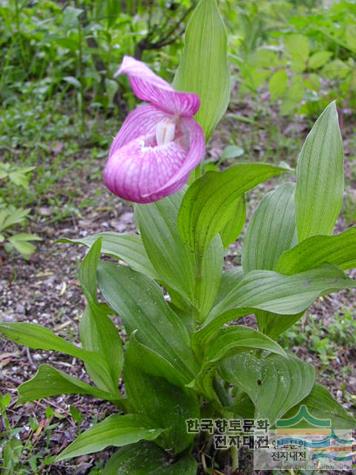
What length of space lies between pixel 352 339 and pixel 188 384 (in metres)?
0.73

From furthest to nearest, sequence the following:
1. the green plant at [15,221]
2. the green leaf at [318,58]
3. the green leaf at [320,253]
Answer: the green leaf at [318,58]
the green plant at [15,221]
the green leaf at [320,253]

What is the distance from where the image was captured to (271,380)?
1039mm

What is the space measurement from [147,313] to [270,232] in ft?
1.07

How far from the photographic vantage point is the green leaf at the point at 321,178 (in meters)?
1.06

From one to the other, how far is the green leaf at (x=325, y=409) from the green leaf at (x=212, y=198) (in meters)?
0.37

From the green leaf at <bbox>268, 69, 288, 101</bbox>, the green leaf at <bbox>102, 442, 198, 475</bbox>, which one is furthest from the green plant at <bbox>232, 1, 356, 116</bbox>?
the green leaf at <bbox>102, 442, 198, 475</bbox>

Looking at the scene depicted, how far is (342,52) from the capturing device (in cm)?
335

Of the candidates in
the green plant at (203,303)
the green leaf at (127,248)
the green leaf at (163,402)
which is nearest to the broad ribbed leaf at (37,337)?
the green plant at (203,303)

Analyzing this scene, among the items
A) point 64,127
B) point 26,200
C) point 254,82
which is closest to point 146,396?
point 26,200

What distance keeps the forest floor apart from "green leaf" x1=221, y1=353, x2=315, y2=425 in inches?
14.1

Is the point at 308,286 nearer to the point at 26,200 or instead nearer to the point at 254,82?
the point at 26,200

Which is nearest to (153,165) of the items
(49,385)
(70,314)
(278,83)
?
(49,385)

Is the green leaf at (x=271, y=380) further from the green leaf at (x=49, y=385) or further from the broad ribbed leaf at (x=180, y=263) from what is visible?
the green leaf at (x=49, y=385)

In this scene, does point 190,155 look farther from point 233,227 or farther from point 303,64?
point 303,64
